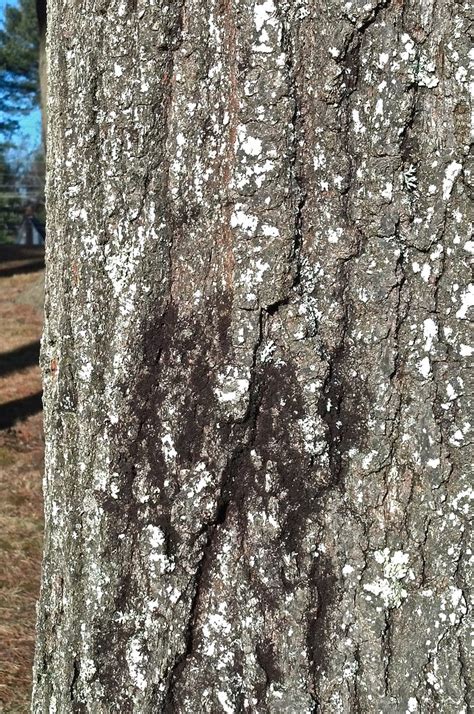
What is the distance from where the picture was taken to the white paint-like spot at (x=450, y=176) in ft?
3.67

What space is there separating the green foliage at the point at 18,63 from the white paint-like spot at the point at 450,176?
28820 millimetres

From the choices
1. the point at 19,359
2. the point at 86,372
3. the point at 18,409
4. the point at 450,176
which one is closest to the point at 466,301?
the point at 450,176

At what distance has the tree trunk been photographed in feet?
3.69

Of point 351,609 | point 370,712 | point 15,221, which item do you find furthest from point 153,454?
point 15,221

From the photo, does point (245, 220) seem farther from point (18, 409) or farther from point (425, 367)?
point (18, 409)

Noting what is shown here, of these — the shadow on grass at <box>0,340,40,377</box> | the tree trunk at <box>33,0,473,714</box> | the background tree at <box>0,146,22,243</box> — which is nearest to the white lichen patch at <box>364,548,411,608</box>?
the tree trunk at <box>33,0,473,714</box>

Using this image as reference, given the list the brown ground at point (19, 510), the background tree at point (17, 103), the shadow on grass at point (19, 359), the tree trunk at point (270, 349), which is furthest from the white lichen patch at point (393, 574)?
the background tree at point (17, 103)

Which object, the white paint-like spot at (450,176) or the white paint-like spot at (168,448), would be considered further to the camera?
the white paint-like spot at (168,448)

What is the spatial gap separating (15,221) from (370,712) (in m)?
33.0

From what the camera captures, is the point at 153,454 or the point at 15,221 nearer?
the point at 153,454

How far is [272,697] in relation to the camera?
122 centimetres

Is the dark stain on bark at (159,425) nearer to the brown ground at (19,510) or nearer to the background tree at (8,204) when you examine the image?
the brown ground at (19,510)

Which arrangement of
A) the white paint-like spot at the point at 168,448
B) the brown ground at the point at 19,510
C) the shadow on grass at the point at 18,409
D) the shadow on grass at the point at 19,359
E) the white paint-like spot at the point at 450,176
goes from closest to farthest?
the white paint-like spot at the point at 450,176
the white paint-like spot at the point at 168,448
the brown ground at the point at 19,510
the shadow on grass at the point at 18,409
the shadow on grass at the point at 19,359

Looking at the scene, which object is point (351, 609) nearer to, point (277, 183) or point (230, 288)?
point (230, 288)
